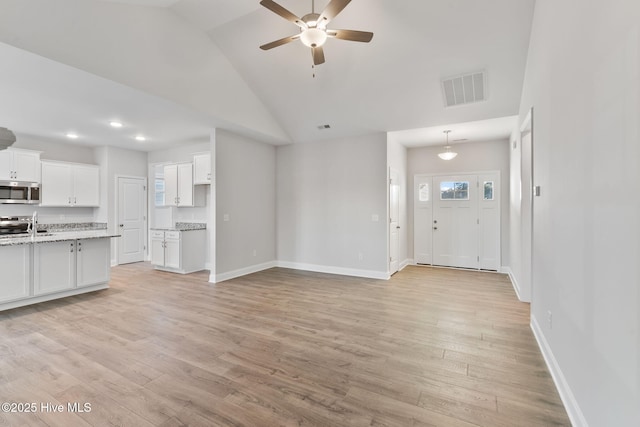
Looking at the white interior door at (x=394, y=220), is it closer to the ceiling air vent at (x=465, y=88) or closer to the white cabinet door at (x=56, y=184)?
the ceiling air vent at (x=465, y=88)

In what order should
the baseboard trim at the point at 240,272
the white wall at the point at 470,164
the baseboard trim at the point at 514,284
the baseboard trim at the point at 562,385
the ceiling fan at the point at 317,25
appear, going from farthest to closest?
the white wall at the point at 470,164, the baseboard trim at the point at 240,272, the baseboard trim at the point at 514,284, the ceiling fan at the point at 317,25, the baseboard trim at the point at 562,385

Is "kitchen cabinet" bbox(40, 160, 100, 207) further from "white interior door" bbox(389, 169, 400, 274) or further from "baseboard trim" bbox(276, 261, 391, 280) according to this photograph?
"white interior door" bbox(389, 169, 400, 274)

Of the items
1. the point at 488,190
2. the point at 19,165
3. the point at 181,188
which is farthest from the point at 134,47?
the point at 488,190

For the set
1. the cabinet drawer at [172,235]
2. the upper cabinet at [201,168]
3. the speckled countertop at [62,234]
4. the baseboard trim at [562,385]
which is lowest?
the baseboard trim at [562,385]

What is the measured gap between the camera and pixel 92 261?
468 cm

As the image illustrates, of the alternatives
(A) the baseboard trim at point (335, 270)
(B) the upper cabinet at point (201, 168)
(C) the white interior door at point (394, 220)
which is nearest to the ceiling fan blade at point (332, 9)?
(C) the white interior door at point (394, 220)

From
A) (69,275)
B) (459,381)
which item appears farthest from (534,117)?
(69,275)

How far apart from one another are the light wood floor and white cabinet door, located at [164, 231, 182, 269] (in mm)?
1629

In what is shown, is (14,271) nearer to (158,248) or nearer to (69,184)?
(158,248)

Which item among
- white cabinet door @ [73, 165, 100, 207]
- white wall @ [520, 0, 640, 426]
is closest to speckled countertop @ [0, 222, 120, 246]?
white cabinet door @ [73, 165, 100, 207]

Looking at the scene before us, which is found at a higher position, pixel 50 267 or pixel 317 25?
pixel 317 25

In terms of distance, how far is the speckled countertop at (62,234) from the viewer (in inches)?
156

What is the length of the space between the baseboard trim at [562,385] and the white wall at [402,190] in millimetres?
3747

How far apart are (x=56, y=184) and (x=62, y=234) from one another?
2.37m
